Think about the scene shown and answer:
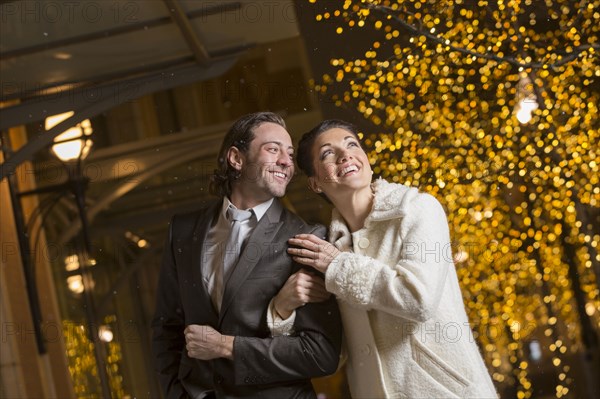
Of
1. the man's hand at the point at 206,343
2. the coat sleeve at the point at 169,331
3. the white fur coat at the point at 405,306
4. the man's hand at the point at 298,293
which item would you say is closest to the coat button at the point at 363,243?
the white fur coat at the point at 405,306

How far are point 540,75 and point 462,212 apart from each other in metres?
0.46

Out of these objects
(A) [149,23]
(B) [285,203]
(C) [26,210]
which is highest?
(A) [149,23]

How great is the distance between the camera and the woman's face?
6.01 ft

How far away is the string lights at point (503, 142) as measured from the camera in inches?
84.4

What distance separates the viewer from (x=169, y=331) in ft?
6.33

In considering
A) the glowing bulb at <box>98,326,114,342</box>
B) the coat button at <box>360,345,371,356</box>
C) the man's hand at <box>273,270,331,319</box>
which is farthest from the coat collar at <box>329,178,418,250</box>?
the glowing bulb at <box>98,326,114,342</box>

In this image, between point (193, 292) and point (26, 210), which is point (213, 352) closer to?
point (193, 292)

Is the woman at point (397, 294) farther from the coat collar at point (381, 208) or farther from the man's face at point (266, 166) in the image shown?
the man's face at point (266, 166)

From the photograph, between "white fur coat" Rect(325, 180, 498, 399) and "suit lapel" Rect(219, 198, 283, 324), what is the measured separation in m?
0.19

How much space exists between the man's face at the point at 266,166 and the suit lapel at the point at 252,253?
0.06 m

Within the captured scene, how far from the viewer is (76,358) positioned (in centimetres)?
224

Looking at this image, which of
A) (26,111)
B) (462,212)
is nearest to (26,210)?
(26,111)

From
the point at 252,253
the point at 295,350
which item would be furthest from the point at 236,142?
the point at 295,350

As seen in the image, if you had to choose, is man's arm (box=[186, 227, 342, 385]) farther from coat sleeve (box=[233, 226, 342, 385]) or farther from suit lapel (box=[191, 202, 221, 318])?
suit lapel (box=[191, 202, 221, 318])
